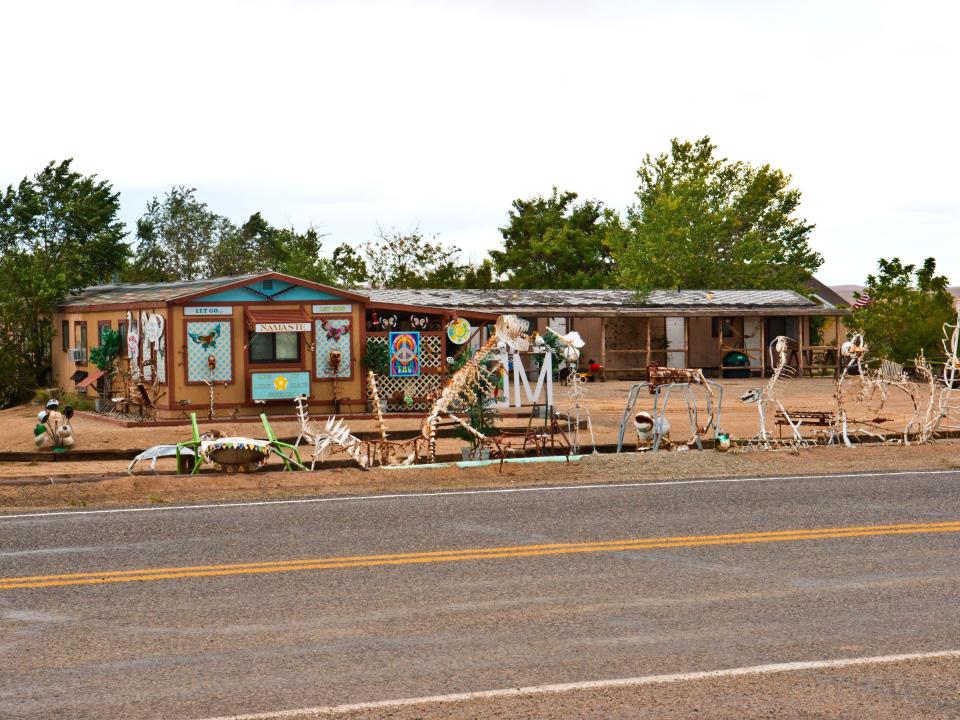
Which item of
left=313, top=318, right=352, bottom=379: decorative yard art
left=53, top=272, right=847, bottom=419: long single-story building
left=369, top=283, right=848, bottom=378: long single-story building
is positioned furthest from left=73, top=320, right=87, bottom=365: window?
left=369, top=283, right=848, bottom=378: long single-story building

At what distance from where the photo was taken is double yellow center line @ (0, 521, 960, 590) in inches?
348

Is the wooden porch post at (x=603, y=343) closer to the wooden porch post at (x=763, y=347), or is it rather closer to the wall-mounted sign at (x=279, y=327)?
the wooden porch post at (x=763, y=347)

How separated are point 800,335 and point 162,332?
1039 inches

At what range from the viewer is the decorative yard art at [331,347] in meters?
25.4

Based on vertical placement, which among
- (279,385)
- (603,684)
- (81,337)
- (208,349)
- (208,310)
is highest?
(208,310)

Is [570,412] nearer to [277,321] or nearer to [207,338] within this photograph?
[277,321]

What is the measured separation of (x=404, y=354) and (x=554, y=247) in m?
39.5

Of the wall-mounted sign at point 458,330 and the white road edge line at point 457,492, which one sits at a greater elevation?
the wall-mounted sign at point 458,330

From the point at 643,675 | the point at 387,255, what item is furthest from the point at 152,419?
the point at 387,255

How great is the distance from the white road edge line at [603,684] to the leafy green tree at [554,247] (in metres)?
56.9

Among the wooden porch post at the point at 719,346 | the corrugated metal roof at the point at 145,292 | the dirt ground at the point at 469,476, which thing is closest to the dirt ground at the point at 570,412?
the corrugated metal roof at the point at 145,292

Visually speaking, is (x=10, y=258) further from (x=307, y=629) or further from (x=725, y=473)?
(x=307, y=629)

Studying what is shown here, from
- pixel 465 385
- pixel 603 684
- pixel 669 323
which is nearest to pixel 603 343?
pixel 669 323

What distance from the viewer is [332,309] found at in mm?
25562
